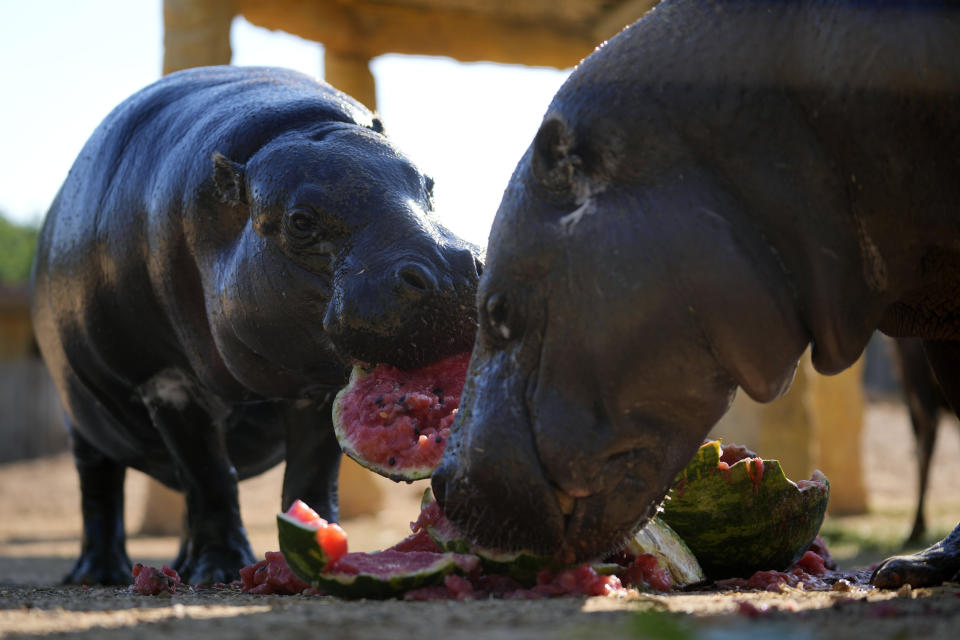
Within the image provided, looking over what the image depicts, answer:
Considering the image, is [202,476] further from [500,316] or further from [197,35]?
[197,35]

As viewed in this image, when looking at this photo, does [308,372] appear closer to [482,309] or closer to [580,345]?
[482,309]

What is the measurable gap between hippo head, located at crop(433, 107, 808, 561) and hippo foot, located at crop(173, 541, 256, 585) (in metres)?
1.51

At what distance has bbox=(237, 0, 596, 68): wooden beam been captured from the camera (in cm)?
1095

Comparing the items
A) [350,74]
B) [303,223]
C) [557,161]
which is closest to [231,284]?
[303,223]

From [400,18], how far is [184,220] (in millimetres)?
7221

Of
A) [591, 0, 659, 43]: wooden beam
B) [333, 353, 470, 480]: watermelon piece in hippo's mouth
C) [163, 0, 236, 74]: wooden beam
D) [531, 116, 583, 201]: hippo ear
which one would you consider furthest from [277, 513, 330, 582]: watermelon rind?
[591, 0, 659, 43]: wooden beam

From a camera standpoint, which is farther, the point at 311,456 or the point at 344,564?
the point at 311,456

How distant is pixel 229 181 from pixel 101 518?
219 cm

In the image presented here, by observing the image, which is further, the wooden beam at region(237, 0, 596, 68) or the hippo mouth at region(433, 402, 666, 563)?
the wooden beam at region(237, 0, 596, 68)

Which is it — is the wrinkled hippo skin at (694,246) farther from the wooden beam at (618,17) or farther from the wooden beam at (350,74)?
the wooden beam at (350,74)

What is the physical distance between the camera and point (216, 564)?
4.15 metres

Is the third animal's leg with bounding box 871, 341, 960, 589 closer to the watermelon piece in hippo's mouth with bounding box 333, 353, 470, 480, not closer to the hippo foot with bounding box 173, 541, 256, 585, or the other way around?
the watermelon piece in hippo's mouth with bounding box 333, 353, 470, 480

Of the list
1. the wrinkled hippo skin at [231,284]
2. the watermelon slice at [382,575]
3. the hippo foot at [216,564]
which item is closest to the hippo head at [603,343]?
the watermelon slice at [382,575]

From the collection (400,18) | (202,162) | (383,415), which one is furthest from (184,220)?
(400,18)
